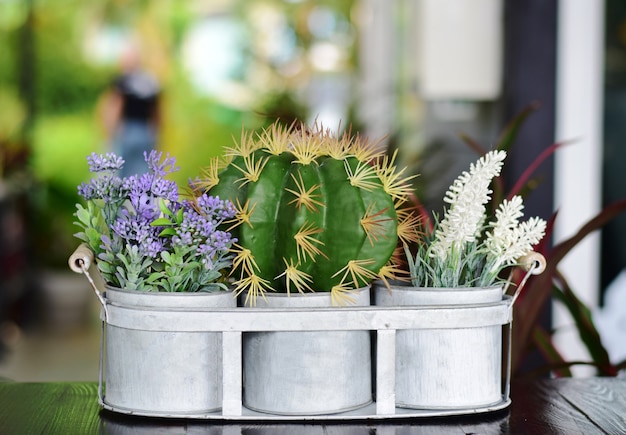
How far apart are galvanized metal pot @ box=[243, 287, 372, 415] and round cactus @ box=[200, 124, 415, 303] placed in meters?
0.03

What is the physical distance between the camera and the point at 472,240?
996 millimetres

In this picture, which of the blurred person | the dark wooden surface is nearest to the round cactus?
the dark wooden surface

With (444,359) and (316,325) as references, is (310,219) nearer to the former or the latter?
(316,325)

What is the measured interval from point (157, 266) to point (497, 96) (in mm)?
2333

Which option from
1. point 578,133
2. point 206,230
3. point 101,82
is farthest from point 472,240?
point 101,82

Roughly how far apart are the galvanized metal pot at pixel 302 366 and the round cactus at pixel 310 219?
0.03 meters

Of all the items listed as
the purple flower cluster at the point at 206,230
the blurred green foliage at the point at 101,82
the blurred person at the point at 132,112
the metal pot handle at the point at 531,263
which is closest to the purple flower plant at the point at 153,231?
the purple flower cluster at the point at 206,230

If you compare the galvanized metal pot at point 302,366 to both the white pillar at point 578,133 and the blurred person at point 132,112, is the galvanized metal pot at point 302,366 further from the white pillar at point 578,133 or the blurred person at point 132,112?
the blurred person at point 132,112

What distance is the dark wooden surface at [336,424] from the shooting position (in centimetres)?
96

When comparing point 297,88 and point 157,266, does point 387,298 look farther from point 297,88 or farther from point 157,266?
point 297,88

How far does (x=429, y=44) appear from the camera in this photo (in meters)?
3.25

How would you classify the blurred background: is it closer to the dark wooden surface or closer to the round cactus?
the round cactus

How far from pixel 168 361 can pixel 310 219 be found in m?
0.22

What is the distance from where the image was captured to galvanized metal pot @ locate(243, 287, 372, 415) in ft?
3.14
